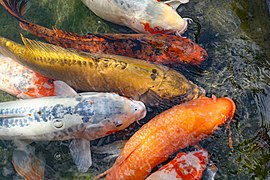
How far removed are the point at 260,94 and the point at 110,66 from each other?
4.26 feet

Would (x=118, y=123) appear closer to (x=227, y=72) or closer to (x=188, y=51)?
(x=188, y=51)

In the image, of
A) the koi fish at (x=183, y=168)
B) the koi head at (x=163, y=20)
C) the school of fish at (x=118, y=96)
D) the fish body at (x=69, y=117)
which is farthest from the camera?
the koi head at (x=163, y=20)

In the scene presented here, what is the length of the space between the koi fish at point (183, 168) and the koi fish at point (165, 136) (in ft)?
0.30

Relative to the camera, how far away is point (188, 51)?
12.1 feet

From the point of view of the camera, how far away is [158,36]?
3770 mm

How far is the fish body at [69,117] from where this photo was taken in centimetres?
333

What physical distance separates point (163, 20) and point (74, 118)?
1.24 metres

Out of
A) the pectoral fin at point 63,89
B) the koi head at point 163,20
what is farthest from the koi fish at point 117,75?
the koi head at point 163,20

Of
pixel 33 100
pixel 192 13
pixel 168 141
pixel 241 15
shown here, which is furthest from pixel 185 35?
pixel 33 100

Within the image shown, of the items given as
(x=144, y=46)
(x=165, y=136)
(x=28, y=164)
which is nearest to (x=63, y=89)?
(x=28, y=164)

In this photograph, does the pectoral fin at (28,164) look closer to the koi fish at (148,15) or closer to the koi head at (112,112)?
the koi head at (112,112)

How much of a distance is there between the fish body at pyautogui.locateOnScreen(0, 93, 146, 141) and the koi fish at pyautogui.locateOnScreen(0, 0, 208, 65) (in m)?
0.52

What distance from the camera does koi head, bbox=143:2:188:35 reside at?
3811 millimetres

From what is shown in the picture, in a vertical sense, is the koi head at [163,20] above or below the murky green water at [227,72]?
above
